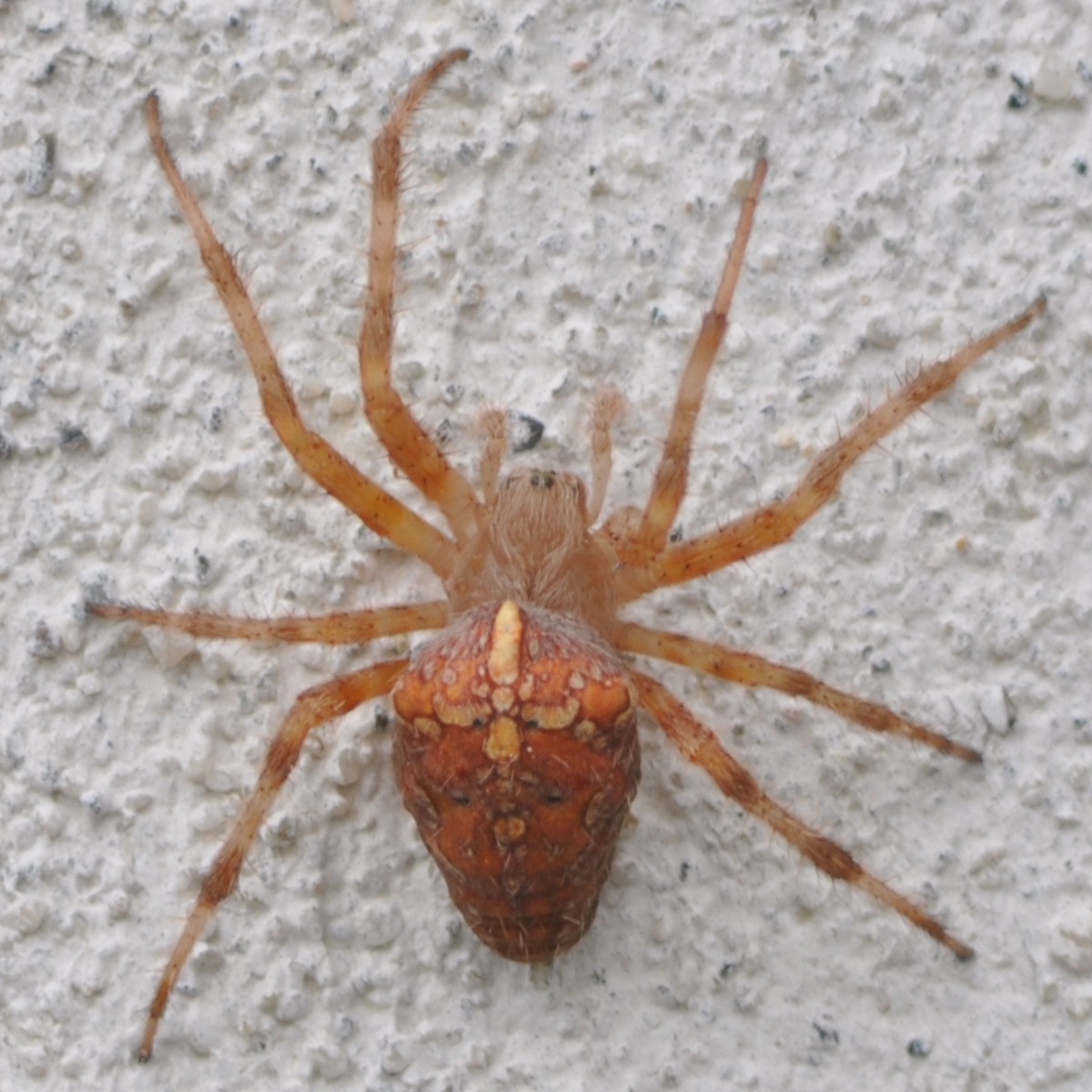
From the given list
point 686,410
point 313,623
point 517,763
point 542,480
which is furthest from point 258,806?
point 686,410

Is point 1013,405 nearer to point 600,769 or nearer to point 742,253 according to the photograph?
point 742,253

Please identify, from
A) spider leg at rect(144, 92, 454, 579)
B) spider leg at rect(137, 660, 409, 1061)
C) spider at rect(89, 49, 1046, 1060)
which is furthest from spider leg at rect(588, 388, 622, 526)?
spider leg at rect(137, 660, 409, 1061)

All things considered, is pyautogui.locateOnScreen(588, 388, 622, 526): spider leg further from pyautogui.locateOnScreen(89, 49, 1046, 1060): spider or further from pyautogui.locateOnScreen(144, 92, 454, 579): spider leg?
pyautogui.locateOnScreen(144, 92, 454, 579): spider leg

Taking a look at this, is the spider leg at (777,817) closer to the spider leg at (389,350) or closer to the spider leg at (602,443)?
the spider leg at (602,443)

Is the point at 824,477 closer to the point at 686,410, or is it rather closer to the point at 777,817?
the point at 686,410

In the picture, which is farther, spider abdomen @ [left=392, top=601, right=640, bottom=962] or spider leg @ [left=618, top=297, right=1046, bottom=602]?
spider leg @ [left=618, top=297, right=1046, bottom=602]

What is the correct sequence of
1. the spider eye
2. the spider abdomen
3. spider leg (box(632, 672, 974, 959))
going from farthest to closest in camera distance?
the spider eye
spider leg (box(632, 672, 974, 959))
the spider abdomen
